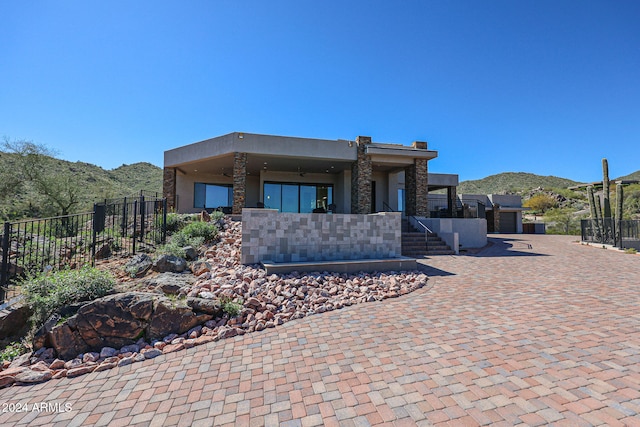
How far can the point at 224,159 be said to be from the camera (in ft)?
42.1

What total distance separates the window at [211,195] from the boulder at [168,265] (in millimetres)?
11339

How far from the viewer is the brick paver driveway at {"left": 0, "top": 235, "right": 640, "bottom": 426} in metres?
2.12

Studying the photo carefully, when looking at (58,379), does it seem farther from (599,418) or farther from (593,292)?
(593,292)

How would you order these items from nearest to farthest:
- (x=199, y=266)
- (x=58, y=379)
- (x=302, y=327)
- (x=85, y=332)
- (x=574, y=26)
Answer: (x=58, y=379) < (x=85, y=332) < (x=302, y=327) < (x=199, y=266) < (x=574, y=26)

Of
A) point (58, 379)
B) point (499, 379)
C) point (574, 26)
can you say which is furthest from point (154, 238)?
point (574, 26)

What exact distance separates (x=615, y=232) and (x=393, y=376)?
15.1 meters

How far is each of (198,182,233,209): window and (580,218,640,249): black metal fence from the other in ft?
64.0

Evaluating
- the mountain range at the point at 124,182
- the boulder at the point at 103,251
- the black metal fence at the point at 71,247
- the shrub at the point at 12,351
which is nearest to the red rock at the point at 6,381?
the shrub at the point at 12,351

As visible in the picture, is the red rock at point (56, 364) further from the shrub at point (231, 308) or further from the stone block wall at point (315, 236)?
the stone block wall at point (315, 236)

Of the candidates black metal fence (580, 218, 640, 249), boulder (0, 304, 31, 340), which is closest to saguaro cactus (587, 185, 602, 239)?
black metal fence (580, 218, 640, 249)

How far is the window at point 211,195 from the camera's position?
53.0 feet

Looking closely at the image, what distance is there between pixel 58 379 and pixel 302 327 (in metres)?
2.73

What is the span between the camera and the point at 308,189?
1686cm

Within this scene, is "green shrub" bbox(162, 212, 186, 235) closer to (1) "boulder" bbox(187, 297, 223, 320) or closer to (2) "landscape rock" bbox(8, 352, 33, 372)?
(1) "boulder" bbox(187, 297, 223, 320)
